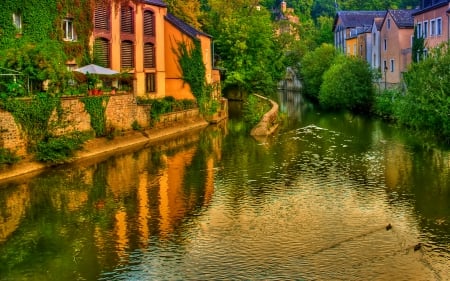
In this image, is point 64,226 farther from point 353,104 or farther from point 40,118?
point 353,104

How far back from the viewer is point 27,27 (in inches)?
1361

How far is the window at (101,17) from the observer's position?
40.2 m

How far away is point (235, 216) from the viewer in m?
19.5

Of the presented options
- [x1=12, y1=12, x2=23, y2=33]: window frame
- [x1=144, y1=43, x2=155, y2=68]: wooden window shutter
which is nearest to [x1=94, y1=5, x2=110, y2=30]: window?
[x1=144, y1=43, x2=155, y2=68]: wooden window shutter

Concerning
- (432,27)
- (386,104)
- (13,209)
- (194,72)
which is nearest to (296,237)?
(13,209)

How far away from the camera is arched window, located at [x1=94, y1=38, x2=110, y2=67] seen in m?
39.9

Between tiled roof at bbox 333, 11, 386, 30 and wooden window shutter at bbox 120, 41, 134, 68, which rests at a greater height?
tiled roof at bbox 333, 11, 386, 30

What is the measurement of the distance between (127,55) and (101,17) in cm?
355

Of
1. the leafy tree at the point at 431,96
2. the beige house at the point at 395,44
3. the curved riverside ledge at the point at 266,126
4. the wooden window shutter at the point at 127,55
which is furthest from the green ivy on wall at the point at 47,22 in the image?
the beige house at the point at 395,44

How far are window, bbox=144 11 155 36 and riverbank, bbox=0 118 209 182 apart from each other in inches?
272

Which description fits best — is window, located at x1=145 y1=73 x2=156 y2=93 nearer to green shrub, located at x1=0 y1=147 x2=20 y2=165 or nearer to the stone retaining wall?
the stone retaining wall

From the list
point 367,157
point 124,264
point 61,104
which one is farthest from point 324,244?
point 61,104

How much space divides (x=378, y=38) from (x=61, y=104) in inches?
1592

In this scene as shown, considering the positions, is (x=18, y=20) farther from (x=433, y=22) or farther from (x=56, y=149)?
(x=433, y=22)
